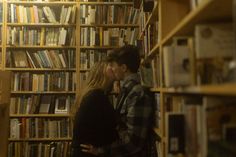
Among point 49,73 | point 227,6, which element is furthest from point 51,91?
point 227,6

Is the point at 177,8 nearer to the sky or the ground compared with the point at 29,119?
nearer to the sky

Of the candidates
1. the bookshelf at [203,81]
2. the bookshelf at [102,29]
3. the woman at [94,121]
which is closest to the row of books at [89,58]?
the bookshelf at [102,29]

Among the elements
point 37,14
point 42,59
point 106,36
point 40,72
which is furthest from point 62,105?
point 37,14

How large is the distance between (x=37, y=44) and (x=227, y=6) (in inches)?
126

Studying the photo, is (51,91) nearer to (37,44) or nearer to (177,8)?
(37,44)

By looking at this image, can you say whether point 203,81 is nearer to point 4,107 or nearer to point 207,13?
point 207,13

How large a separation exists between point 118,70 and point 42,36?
192 centimetres

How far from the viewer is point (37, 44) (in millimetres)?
3932

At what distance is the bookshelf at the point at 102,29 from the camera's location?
3.94 meters

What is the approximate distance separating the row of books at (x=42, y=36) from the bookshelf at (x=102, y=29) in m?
0.15

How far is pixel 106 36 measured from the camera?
3.96 metres

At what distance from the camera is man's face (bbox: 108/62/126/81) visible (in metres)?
2.31

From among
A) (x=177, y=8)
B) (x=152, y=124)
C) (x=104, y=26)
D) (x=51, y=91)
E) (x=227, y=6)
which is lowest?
(x=152, y=124)

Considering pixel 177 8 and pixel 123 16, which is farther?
pixel 123 16
